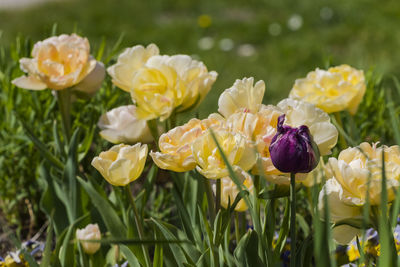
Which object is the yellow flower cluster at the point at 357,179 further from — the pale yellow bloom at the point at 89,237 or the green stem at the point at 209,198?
the pale yellow bloom at the point at 89,237

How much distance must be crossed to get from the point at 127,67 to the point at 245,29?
9.71ft

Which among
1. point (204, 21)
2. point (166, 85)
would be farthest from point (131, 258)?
point (204, 21)

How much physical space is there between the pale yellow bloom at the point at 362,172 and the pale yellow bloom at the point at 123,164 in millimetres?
297

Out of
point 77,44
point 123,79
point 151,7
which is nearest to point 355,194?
point 123,79

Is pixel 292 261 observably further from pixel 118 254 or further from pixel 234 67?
pixel 234 67

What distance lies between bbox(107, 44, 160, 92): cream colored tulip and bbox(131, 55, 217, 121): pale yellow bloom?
5 cm

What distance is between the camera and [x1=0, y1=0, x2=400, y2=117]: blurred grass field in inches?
130

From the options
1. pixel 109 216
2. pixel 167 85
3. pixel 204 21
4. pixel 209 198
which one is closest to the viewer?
pixel 209 198

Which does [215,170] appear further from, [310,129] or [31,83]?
[31,83]

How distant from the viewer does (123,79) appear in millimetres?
1165

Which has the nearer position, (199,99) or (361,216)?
(361,216)

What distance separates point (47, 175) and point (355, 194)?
0.86 metres

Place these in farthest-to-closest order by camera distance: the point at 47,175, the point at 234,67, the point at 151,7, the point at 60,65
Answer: the point at 151,7
the point at 234,67
the point at 47,175
the point at 60,65

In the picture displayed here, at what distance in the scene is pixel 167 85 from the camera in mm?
1108
